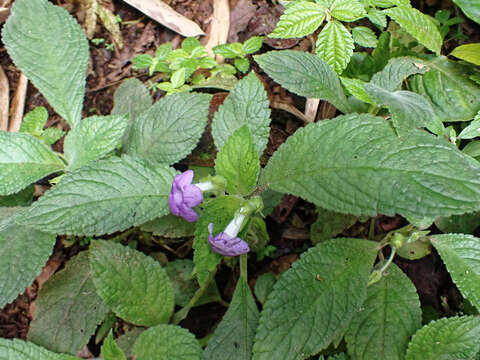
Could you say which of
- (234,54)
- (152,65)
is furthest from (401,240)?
(152,65)

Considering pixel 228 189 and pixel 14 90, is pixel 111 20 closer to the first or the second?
pixel 14 90

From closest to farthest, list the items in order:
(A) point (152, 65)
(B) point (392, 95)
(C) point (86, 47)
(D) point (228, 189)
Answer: (B) point (392, 95) < (D) point (228, 189) < (C) point (86, 47) < (A) point (152, 65)

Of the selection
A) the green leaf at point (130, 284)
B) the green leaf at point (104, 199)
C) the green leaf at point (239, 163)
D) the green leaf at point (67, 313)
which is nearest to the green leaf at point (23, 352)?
the green leaf at point (67, 313)

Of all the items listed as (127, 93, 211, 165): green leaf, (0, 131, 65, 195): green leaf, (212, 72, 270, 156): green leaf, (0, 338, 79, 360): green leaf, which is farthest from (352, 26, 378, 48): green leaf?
(0, 338, 79, 360): green leaf

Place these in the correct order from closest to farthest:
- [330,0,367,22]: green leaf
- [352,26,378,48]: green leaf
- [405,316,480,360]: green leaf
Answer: [405,316,480,360]: green leaf → [330,0,367,22]: green leaf → [352,26,378,48]: green leaf

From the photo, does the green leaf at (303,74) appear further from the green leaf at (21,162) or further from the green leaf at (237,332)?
the green leaf at (21,162)

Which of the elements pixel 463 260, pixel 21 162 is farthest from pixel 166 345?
pixel 463 260

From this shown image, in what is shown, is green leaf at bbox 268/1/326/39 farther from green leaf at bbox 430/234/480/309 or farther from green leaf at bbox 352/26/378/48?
green leaf at bbox 430/234/480/309
